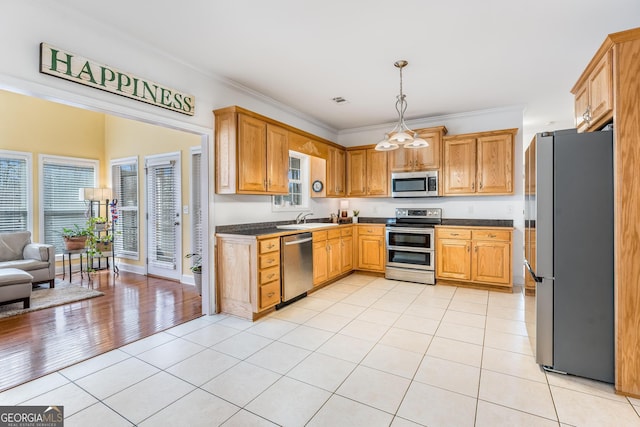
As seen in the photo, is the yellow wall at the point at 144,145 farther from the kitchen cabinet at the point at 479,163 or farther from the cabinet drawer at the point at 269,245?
the kitchen cabinet at the point at 479,163

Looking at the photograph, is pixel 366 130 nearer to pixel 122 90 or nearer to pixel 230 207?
pixel 230 207

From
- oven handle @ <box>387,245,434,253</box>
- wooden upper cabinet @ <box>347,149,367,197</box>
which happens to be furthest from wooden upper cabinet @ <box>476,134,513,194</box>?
wooden upper cabinet @ <box>347,149,367,197</box>

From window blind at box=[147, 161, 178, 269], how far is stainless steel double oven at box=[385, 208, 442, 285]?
3648 millimetres

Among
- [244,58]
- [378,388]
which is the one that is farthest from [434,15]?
[378,388]

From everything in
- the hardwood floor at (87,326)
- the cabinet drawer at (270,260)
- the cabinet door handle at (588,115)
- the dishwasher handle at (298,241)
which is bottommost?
the hardwood floor at (87,326)

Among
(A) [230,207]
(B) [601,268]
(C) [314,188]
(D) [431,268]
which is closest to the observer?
(B) [601,268]

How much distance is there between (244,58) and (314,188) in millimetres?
2688

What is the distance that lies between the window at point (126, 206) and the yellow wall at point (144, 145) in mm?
159

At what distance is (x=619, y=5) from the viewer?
2.37 meters

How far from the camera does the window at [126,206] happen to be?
593 cm

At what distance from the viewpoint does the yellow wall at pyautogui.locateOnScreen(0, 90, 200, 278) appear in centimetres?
514

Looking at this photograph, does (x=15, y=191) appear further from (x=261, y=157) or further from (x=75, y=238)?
(x=261, y=157)

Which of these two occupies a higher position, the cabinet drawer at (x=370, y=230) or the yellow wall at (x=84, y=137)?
the yellow wall at (x=84, y=137)

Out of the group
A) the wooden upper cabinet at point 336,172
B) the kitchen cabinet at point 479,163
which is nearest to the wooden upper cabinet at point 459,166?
the kitchen cabinet at point 479,163
